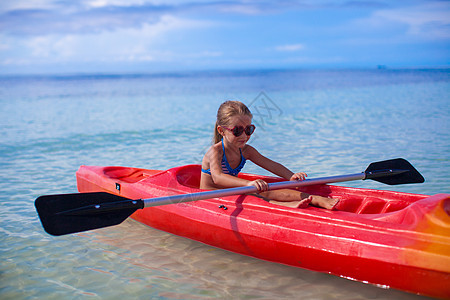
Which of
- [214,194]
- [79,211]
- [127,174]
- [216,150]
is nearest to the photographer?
[79,211]

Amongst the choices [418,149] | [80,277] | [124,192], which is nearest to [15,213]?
[124,192]

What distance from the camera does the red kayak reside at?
309 cm

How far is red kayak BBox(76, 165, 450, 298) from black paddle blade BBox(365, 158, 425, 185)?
18.5 inches

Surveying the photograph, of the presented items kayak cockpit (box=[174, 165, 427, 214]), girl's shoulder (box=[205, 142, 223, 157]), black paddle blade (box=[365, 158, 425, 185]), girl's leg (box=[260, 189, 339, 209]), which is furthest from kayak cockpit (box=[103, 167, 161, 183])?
black paddle blade (box=[365, 158, 425, 185])

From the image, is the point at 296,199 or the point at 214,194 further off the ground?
the point at 214,194

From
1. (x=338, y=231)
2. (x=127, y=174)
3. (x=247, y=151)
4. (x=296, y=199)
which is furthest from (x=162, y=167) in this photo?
(x=338, y=231)

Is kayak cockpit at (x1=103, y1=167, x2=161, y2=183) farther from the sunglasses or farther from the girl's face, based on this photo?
the sunglasses

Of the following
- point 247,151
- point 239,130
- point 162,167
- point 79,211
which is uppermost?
point 239,130

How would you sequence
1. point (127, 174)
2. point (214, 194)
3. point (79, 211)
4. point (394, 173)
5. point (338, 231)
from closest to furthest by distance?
point (338, 231) < point (79, 211) < point (214, 194) < point (394, 173) < point (127, 174)

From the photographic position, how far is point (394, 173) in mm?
4645

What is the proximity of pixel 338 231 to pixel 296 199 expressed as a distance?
779 mm

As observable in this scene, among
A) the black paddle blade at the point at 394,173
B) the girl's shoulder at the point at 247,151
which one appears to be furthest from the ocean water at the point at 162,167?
the black paddle blade at the point at 394,173

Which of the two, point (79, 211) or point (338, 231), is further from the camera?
→ point (79, 211)

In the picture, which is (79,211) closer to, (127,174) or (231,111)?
(231,111)
